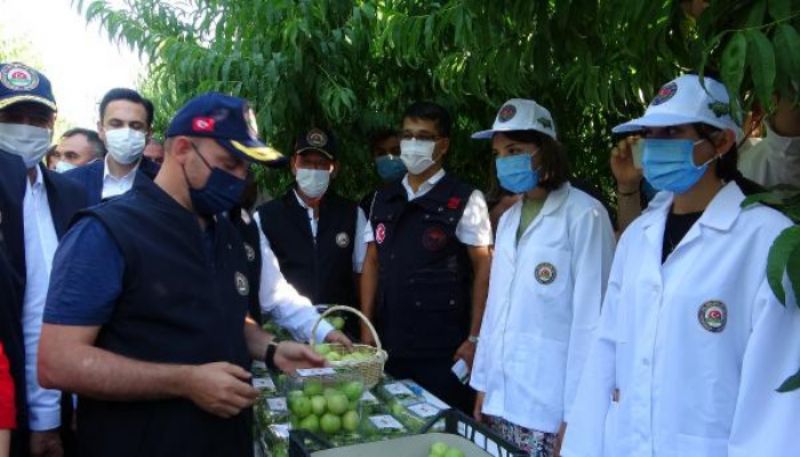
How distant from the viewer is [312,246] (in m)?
4.48

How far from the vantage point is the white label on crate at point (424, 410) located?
2.80 meters

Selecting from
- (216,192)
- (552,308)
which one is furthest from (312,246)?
(216,192)

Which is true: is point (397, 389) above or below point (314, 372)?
below

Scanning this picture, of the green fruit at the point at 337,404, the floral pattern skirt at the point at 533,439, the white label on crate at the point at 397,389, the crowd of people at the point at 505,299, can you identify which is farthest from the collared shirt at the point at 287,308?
the floral pattern skirt at the point at 533,439

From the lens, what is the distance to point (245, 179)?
7.77ft

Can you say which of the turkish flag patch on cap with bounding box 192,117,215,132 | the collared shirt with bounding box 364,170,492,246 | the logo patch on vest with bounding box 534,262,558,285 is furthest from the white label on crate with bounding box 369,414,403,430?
the collared shirt with bounding box 364,170,492,246

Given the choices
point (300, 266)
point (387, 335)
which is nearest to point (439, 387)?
point (387, 335)

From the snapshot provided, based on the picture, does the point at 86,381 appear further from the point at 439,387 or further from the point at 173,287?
the point at 439,387

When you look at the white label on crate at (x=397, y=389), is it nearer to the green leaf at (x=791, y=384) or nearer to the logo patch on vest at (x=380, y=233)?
the logo patch on vest at (x=380, y=233)

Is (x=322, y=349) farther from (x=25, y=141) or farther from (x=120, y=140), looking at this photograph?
(x=120, y=140)

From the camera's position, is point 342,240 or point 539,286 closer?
point 539,286

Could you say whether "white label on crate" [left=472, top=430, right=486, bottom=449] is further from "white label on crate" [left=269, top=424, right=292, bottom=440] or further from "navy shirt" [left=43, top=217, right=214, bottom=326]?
"navy shirt" [left=43, top=217, right=214, bottom=326]

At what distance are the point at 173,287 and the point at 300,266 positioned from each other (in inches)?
92.3

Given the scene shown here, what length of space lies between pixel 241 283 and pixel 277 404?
2.63 ft
